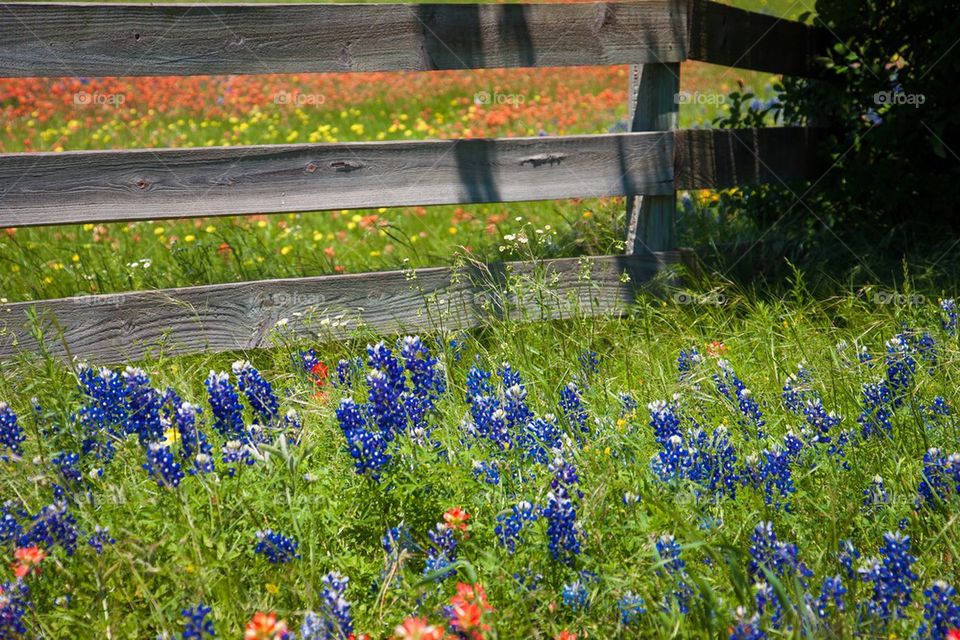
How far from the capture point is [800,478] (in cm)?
237

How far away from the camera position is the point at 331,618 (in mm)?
1738

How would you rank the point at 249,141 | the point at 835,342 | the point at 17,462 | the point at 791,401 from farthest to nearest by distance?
1. the point at 249,141
2. the point at 835,342
3. the point at 791,401
4. the point at 17,462

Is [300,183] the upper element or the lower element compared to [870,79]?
lower

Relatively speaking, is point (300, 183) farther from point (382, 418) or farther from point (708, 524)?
point (708, 524)

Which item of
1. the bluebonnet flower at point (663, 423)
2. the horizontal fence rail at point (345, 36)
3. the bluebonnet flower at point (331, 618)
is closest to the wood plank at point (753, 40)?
the horizontal fence rail at point (345, 36)

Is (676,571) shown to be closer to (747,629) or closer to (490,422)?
(747,629)

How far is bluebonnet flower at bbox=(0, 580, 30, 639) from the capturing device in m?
1.87

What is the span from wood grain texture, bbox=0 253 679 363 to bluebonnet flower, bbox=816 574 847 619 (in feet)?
5.27

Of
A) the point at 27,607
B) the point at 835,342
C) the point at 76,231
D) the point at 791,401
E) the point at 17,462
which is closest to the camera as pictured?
the point at 27,607

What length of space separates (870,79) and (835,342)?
2.22 metres

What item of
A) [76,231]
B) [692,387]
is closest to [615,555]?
[692,387]

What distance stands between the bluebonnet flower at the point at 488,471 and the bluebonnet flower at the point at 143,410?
2.54 ft

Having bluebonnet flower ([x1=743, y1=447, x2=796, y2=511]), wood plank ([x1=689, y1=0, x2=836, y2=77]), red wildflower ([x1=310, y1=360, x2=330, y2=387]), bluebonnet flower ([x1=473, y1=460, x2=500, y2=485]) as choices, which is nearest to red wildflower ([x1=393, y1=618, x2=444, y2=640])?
bluebonnet flower ([x1=473, y1=460, x2=500, y2=485])

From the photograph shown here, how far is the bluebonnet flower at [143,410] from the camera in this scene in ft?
7.25
